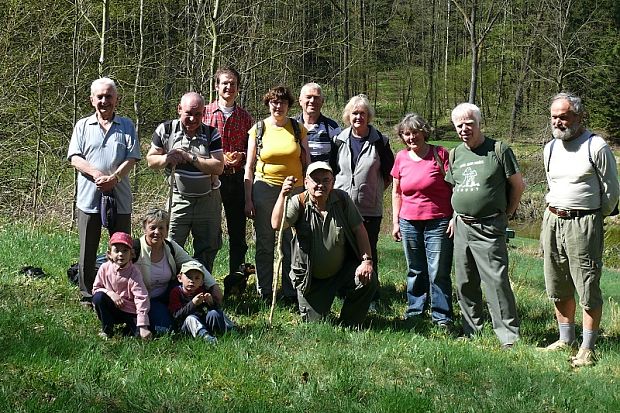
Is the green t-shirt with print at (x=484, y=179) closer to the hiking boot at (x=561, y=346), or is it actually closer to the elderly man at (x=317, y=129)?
the hiking boot at (x=561, y=346)

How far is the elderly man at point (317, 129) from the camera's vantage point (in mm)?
6895

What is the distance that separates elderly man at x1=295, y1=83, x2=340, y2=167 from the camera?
6.89 m

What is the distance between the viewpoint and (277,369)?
15.2 feet

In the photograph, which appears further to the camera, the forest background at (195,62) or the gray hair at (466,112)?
the forest background at (195,62)

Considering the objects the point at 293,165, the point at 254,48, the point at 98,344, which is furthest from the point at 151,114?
the point at 98,344

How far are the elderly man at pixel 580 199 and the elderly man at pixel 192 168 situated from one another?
9.47ft

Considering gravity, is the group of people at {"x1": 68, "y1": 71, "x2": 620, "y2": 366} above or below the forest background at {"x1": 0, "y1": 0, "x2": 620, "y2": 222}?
below

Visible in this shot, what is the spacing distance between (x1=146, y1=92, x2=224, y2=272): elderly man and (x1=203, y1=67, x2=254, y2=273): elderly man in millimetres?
478

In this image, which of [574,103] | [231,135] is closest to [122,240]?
[231,135]

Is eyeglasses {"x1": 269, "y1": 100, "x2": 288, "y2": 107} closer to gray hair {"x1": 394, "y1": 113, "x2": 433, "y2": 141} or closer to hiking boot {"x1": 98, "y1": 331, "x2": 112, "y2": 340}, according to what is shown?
gray hair {"x1": 394, "y1": 113, "x2": 433, "y2": 141}

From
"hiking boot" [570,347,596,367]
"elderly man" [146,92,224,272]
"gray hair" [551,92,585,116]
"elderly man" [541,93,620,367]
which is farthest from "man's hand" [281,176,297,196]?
"hiking boot" [570,347,596,367]

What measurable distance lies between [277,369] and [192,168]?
237 cm

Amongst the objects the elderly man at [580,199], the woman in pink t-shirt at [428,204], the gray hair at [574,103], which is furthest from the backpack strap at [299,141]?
the gray hair at [574,103]

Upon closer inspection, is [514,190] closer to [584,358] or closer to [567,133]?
[567,133]
